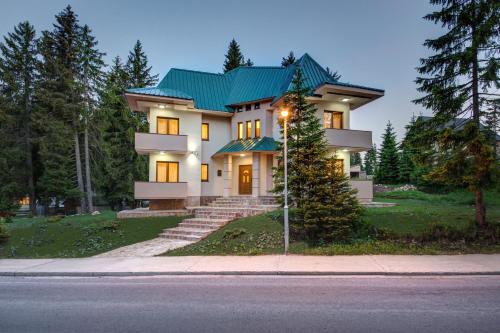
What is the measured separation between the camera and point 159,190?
1961cm

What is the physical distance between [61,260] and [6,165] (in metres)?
23.6

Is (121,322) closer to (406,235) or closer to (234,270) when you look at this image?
(234,270)

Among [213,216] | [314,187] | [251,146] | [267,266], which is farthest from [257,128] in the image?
[267,266]

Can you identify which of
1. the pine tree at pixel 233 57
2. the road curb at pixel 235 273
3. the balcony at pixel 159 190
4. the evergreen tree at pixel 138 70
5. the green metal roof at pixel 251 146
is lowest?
the road curb at pixel 235 273

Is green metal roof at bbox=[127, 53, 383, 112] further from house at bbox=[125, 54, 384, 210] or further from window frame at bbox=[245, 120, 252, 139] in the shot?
window frame at bbox=[245, 120, 252, 139]

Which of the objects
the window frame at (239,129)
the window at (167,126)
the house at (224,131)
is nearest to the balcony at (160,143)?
the house at (224,131)

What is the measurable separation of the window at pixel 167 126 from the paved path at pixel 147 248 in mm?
8659

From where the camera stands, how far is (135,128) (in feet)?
108

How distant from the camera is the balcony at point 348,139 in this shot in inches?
736

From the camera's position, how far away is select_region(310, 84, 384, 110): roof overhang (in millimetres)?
18062

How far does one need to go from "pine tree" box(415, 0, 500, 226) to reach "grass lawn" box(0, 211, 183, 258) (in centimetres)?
1420

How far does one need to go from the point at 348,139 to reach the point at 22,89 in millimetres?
32827

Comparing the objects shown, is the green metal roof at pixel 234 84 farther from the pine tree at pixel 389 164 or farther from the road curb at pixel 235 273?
the pine tree at pixel 389 164

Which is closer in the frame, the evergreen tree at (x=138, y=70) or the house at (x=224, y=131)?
the house at (x=224, y=131)
